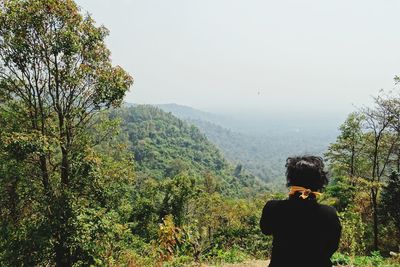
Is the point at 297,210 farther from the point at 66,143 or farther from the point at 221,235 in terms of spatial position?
the point at 221,235

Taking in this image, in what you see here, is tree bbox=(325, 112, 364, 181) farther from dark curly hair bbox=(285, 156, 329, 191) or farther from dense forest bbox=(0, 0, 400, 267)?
dark curly hair bbox=(285, 156, 329, 191)

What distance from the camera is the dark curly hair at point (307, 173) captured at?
9.25 feet

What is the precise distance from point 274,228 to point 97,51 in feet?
27.7

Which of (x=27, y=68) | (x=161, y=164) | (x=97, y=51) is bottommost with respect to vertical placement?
(x=161, y=164)

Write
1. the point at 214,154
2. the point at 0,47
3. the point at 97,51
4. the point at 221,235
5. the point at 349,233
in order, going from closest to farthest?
the point at 0,47
the point at 349,233
the point at 97,51
the point at 221,235
the point at 214,154

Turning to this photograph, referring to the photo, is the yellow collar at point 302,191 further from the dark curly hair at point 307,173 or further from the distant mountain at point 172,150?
the distant mountain at point 172,150

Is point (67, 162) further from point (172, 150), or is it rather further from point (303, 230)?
point (172, 150)

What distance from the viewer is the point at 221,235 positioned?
31922 mm

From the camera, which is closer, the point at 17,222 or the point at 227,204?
the point at 17,222

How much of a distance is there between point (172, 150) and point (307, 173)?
107 meters

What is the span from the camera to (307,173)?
9.26 feet

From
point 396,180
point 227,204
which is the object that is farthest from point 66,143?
point 227,204

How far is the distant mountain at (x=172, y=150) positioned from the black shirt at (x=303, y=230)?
270 ft

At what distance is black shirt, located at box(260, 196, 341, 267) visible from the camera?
8.99 feet
